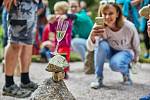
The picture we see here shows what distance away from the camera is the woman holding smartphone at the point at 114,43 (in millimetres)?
4508

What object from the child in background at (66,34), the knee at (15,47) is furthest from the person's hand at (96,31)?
the knee at (15,47)

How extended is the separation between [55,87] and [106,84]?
1596 mm

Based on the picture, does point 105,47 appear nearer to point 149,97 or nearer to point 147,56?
point 149,97

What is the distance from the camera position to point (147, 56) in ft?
22.1

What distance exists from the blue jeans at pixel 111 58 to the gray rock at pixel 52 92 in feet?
4.42

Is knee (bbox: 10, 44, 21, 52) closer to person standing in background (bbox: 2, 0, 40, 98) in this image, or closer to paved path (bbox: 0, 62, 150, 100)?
person standing in background (bbox: 2, 0, 40, 98)

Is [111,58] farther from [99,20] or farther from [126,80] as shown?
[99,20]

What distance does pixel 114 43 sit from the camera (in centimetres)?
468

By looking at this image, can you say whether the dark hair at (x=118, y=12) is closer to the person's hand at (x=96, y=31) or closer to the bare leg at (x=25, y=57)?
the person's hand at (x=96, y=31)

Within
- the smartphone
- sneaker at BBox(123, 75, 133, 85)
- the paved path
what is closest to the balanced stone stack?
the paved path

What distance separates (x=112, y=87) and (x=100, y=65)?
0.25 metres

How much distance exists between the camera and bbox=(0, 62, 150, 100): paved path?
4.08 meters

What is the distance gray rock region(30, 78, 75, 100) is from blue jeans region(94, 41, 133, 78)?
135 cm

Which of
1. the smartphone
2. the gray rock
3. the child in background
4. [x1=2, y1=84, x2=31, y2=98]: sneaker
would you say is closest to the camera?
the gray rock
